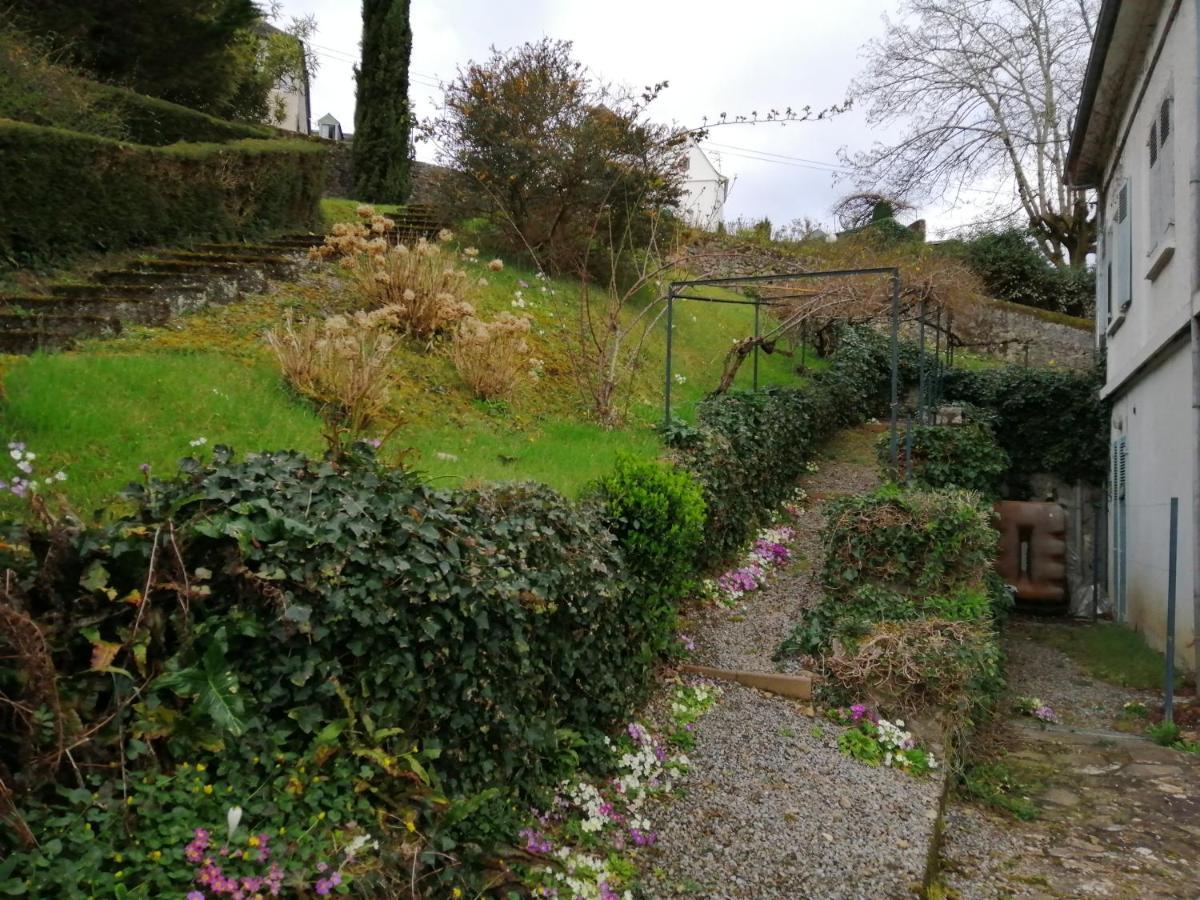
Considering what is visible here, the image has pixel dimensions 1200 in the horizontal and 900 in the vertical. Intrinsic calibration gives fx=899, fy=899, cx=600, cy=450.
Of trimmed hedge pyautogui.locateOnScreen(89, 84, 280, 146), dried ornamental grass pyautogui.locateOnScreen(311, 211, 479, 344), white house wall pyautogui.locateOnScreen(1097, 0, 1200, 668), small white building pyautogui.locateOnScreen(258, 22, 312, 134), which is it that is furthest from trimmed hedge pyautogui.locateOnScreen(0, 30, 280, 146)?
small white building pyautogui.locateOnScreen(258, 22, 312, 134)

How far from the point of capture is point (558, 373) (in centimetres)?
976

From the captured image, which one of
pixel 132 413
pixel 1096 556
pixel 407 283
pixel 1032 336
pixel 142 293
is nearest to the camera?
pixel 132 413

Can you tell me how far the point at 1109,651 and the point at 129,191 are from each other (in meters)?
10.9

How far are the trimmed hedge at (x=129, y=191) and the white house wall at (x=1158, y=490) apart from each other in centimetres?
949

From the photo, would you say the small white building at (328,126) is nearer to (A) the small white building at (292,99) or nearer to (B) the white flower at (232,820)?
(A) the small white building at (292,99)

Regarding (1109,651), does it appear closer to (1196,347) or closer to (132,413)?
(1196,347)

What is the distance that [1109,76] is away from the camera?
10141 mm

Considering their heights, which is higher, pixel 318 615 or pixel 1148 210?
pixel 1148 210

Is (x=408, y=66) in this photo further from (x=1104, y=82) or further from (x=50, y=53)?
(x=1104, y=82)

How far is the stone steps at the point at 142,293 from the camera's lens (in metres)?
6.45

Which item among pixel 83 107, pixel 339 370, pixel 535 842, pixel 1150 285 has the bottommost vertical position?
pixel 535 842

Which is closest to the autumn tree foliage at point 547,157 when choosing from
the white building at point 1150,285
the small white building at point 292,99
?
the white building at point 1150,285

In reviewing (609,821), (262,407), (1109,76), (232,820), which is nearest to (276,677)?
(232,820)

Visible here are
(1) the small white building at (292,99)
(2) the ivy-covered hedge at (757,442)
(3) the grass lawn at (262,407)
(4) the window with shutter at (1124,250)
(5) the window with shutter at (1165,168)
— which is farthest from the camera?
(1) the small white building at (292,99)
